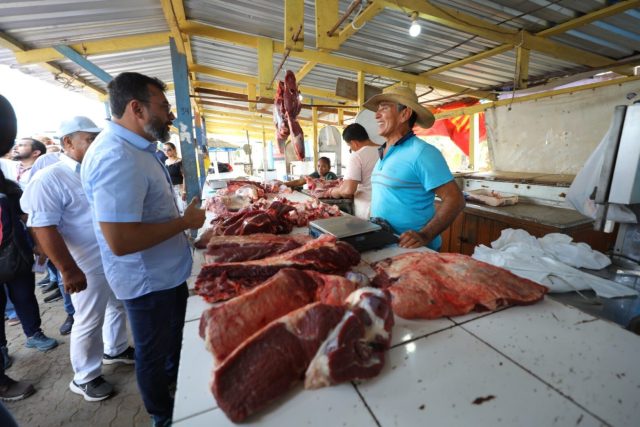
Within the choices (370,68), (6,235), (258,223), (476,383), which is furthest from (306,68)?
(476,383)

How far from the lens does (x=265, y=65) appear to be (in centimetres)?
521

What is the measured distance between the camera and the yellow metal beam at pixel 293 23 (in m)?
3.03

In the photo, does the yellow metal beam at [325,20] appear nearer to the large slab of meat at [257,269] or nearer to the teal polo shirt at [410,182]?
the teal polo shirt at [410,182]

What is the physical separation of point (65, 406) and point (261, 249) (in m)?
2.74

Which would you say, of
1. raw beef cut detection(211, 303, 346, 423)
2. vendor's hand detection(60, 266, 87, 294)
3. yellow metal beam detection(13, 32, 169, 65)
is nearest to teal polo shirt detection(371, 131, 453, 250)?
raw beef cut detection(211, 303, 346, 423)

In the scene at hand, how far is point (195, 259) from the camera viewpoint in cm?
238

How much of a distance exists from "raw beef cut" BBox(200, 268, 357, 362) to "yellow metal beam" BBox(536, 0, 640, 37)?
5158mm

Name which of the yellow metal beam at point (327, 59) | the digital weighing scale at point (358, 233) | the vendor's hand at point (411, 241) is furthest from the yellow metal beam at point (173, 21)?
the vendor's hand at point (411, 241)

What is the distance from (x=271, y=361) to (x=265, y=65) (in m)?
5.37

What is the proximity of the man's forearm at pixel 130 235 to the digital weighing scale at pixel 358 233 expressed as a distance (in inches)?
44.6

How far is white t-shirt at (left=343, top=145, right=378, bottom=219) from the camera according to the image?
4.20 m

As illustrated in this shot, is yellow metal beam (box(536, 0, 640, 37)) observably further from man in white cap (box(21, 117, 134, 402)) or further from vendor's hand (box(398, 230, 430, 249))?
man in white cap (box(21, 117, 134, 402))

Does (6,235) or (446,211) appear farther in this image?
(6,235)

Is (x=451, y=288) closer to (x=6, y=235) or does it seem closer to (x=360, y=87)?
(x=6, y=235)
